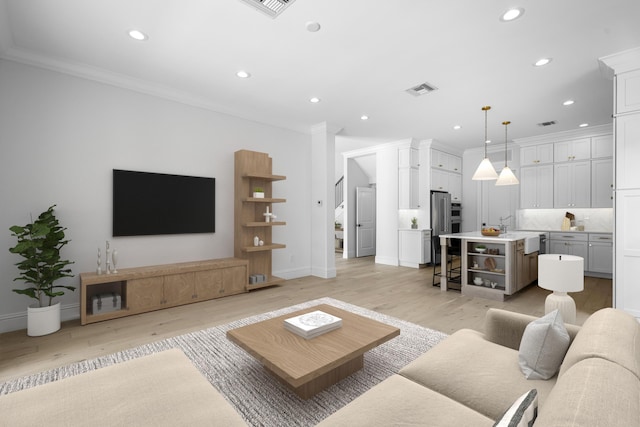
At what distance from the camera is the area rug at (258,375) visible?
6.31 feet

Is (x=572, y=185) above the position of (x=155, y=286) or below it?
above

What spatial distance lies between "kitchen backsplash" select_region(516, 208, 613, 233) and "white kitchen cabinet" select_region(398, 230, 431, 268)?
233cm

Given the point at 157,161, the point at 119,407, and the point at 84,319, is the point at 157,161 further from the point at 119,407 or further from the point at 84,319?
the point at 119,407

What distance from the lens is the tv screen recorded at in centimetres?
393

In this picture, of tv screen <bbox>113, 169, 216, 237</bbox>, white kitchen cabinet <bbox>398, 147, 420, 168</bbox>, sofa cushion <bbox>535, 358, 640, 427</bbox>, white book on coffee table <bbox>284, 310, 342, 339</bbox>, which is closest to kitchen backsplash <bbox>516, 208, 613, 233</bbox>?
white kitchen cabinet <bbox>398, 147, 420, 168</bbox>

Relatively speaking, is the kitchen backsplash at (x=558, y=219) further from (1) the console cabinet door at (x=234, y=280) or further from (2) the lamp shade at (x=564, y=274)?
(1) the console cabinet door at (x=234, y=280)

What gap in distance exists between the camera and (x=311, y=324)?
91.4 inches

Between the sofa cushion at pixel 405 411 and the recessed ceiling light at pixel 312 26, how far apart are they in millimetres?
2929

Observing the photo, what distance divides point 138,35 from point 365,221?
705 cm

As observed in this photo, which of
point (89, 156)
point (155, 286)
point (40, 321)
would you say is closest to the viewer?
point (40, 321)

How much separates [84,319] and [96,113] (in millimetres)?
2448

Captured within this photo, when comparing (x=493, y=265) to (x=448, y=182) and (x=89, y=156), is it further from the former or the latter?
(x=89, y=156)

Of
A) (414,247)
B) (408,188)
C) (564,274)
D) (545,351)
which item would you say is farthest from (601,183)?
(545,351)

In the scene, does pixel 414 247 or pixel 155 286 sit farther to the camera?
pixel 414 247
